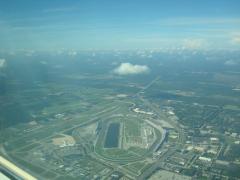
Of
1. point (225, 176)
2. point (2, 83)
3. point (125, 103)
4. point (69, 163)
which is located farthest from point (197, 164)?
point (2, 83)

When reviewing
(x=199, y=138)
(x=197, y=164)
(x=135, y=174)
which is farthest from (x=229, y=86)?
(x=135, y=174)

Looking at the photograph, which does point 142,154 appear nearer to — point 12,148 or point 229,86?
point 12,148

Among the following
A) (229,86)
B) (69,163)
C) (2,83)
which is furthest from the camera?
(229,86)

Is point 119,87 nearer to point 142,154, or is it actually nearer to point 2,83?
point 2,83

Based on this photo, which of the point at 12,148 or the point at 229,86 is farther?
the point at 229,86

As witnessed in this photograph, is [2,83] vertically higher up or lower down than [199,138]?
higher up

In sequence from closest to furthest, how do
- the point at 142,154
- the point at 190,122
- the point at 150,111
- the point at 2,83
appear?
the point at 142,154 < the point at 190,122 < the point at 150,111 < the point at 2,83
